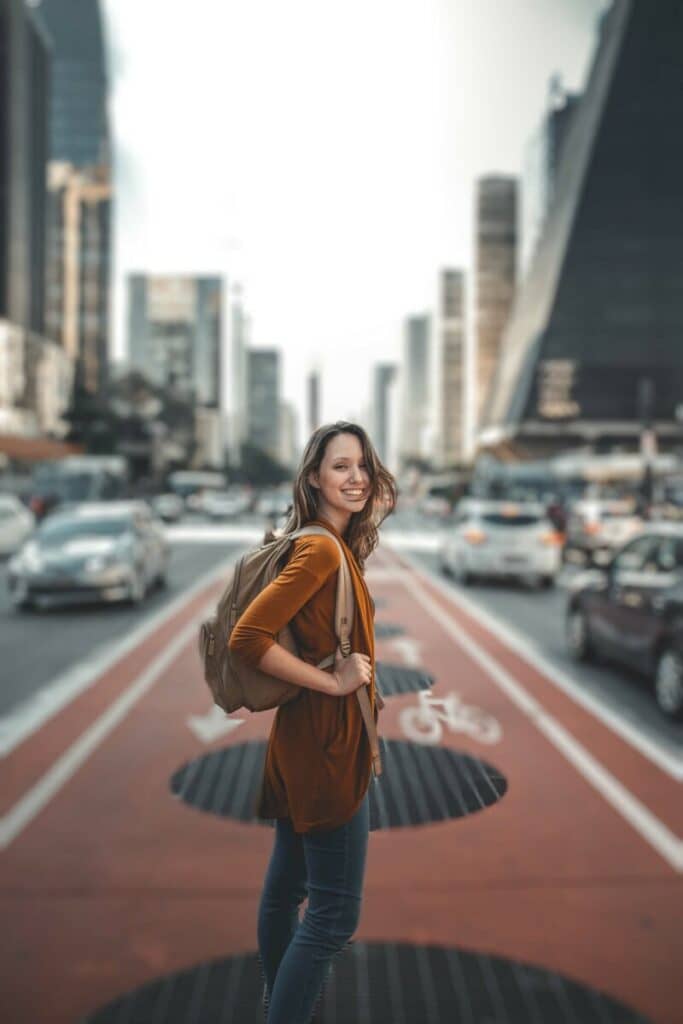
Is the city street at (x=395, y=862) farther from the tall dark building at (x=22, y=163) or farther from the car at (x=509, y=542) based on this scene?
the tall dark building at (x=22, y=163)

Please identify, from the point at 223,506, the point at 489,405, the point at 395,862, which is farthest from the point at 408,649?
the point at 489,405

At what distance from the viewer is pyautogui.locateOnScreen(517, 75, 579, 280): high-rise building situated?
133250 mm

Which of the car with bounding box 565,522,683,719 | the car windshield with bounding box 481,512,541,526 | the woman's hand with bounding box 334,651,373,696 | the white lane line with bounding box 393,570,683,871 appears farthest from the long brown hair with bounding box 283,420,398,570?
the car windshield with bounding box 481,512,541,526

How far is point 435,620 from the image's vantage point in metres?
15.2

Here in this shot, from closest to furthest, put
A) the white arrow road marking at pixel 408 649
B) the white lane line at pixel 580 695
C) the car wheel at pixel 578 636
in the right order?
1. the white lane line at pixel 580 695
2. the white arrow road marking at pixel 408 649
3. the car wheel at pixel 578 636

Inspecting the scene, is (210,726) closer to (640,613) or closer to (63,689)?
(63,689)

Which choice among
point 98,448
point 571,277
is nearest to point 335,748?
point 98,448

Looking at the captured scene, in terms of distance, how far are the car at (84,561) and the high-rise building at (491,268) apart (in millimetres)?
137831

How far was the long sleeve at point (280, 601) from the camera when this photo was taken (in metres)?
2.25

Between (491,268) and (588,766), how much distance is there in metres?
163

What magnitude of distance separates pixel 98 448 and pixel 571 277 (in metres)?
49.2

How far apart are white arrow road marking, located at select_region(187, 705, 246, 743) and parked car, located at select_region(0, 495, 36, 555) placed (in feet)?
66.2

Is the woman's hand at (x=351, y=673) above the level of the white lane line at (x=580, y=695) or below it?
above

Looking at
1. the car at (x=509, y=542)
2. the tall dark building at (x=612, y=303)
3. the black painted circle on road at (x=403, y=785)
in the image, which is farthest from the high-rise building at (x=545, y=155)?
the black painted circle on road at (x=403, y=785)
